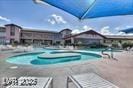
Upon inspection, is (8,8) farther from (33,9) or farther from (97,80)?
(97,80)

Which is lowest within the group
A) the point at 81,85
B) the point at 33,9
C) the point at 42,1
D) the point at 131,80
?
the point at 131,80

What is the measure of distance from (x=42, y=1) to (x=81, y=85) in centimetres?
123

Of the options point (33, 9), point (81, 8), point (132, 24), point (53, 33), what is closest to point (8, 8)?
point (33, 9)

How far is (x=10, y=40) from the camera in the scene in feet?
85.4

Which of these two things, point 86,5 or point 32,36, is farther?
point 32,36

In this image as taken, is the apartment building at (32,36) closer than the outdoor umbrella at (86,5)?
No

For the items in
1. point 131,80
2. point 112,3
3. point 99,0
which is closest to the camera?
point 99,0

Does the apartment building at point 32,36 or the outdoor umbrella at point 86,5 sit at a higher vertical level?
the apartment building at point 32,36

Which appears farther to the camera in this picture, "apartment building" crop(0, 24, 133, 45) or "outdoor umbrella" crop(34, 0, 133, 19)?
"apartment building" crop(0, 24, 133, 45)

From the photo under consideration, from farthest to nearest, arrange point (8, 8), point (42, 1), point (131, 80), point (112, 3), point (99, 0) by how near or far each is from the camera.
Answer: point (8, 8) → point (131, 80) → point (112, 3) → point (99, 0) → point (42, 1)

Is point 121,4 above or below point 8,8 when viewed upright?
below

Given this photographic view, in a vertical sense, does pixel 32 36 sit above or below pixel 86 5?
above

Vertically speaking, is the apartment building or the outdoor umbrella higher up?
the apartment building

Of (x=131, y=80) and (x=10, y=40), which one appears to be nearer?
(x=131, y=80)
